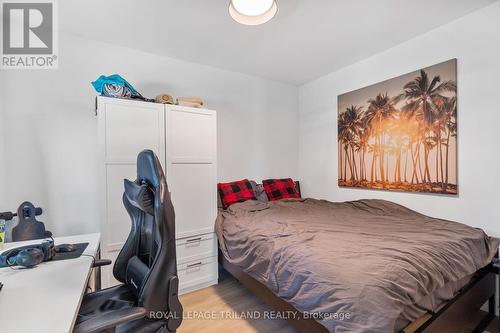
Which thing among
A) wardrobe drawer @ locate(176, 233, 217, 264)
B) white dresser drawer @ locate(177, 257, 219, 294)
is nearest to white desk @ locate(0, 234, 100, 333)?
wardrobe drawer @ locate(176, 233, 217, 264)

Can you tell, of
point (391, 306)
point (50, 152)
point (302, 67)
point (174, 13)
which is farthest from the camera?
point (302, 67)

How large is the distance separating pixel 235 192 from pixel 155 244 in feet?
6.03

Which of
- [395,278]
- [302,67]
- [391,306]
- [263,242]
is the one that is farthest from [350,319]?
[302,67]

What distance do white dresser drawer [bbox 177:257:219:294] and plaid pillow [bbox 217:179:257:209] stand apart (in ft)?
2.21

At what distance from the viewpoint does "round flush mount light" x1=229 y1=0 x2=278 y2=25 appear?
1543 mm

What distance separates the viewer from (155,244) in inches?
41.9

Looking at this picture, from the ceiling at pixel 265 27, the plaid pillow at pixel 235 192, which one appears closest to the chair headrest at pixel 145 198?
the ceiling at pixel 265 27

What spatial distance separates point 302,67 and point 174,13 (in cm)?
175

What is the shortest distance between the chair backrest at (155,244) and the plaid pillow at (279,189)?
2.17 metres

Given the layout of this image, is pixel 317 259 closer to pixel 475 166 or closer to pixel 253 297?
pixel 253 297

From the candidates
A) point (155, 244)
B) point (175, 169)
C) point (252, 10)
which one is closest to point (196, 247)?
point (175, 169)

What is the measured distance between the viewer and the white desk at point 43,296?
0.74 meters

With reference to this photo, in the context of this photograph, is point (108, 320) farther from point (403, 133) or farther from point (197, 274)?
point (403, 133)

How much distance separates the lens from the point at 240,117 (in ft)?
10.6
